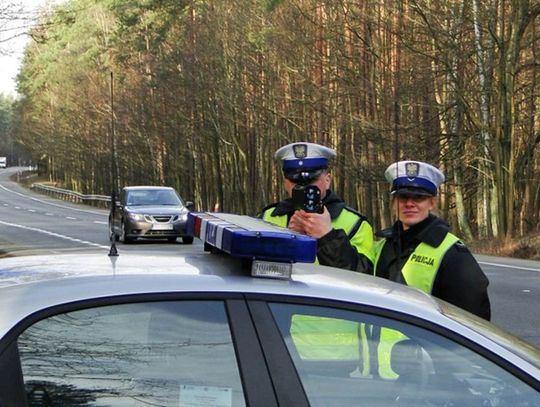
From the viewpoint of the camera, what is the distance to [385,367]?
2.69 m

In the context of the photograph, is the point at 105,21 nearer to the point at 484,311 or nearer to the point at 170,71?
the point at 170,71

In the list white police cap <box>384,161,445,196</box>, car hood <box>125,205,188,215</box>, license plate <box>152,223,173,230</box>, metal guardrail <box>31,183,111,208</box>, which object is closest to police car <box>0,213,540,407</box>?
white police cap <box>384,161,445,196</box>

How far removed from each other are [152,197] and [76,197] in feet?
143

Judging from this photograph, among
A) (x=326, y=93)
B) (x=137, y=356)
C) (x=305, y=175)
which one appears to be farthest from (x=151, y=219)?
(x=137, y=356)

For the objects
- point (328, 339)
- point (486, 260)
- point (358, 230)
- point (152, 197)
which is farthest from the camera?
point (152, 197)

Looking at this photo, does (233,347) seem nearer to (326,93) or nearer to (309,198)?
(309,198)

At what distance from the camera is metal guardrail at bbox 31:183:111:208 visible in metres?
55.5

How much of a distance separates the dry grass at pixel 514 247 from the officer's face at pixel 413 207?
1644cm

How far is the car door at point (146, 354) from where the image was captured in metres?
2.48

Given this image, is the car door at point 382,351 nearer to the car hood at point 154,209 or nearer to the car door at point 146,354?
the car door at point 146,354

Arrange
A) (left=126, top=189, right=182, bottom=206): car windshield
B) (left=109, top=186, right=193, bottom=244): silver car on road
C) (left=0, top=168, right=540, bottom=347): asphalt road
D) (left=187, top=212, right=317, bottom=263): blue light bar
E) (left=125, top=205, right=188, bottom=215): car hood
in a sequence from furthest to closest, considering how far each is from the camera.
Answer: (left=126, top=189, right=182, bottom=206): car windshield
(left=125, top=205, right=188, bottom=215): car hood
(left=109, top=186, right=193, bottom=244): silver car on road
(left=0, top=168, right=540, bottom=347): asphalt road
(left=187, top=212, right=317, bottom=263): blue light bar

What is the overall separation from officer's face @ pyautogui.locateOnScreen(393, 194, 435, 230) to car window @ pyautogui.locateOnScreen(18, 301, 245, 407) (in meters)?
1.77

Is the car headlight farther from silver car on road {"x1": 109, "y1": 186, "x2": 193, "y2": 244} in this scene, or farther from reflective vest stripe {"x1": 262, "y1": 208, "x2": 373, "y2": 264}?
reflective vest stripe {"x1": 262, "y1": 208, "x2": 373, "y2": 264}

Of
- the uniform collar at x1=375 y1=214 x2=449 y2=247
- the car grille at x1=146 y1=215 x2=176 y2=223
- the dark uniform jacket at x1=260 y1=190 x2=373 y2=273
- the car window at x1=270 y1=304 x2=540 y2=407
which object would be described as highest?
the uniform collar at x1=375 y1=214 x2=449 y2=247
